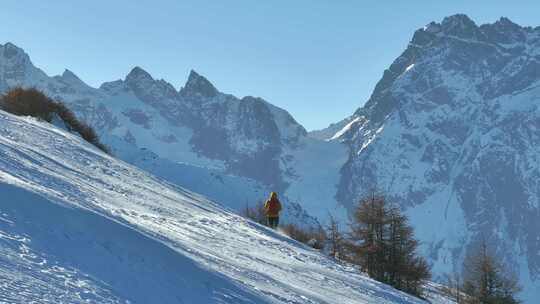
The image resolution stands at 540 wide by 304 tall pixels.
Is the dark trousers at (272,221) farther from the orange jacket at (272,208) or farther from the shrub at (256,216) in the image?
the shrub at (256,216)

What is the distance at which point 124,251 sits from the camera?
9984mm

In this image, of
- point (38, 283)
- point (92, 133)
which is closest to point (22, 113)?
point (92, 133)

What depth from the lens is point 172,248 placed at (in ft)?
36.9

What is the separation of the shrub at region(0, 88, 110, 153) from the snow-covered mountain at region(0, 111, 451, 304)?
15316 mm

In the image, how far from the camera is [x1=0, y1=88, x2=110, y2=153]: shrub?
111 feet

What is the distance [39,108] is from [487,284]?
2485cm

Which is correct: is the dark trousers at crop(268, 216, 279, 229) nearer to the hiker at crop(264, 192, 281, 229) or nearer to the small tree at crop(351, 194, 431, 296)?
the hiker at crop(264, 192, 281, 229)

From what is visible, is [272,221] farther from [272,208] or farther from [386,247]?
[386,247]

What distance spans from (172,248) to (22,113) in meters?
25.1

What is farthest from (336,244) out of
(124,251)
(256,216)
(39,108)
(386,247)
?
(124,251)

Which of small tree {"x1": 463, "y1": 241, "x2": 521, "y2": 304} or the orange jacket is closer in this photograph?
the orange jacket

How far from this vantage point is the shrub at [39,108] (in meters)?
33.9

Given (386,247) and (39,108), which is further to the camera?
(39,108)

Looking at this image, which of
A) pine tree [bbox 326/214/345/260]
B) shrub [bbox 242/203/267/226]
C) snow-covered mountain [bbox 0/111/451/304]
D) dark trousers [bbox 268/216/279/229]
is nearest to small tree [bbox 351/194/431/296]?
pine tree [bbox 326/214/345/260]
